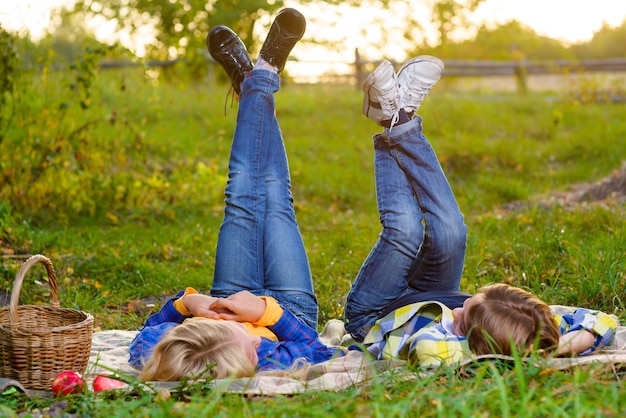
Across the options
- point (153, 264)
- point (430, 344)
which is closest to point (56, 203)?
point (153, 264)

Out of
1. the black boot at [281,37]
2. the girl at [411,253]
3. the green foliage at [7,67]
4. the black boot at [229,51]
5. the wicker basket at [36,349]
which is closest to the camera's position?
the wicker basket at [36,349]

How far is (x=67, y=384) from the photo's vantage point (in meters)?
2.43

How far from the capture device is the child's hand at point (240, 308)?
2.77 meters

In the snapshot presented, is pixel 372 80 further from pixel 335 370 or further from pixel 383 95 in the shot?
pixel 335 370

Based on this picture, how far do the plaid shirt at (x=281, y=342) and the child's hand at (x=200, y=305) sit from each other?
3.8 inches

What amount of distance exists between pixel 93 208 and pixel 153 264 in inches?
54.5

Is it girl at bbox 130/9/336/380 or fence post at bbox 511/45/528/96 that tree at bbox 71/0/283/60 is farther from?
girl at bbox 130/9/336/380

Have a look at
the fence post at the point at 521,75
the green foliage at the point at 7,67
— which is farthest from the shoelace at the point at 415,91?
the fence post at the point at 521,75

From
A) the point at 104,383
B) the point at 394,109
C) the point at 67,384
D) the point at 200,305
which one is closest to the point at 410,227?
the point at 394,109

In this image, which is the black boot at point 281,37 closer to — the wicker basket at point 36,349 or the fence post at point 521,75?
the wicker basket at point 36,349

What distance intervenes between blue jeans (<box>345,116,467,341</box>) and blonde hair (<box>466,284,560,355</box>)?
0.39m

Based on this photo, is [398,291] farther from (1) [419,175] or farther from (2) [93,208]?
(2) [93,208]

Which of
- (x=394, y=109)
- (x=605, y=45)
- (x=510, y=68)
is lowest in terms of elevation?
(x=394, y=109)

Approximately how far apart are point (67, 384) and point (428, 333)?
4.03ft
